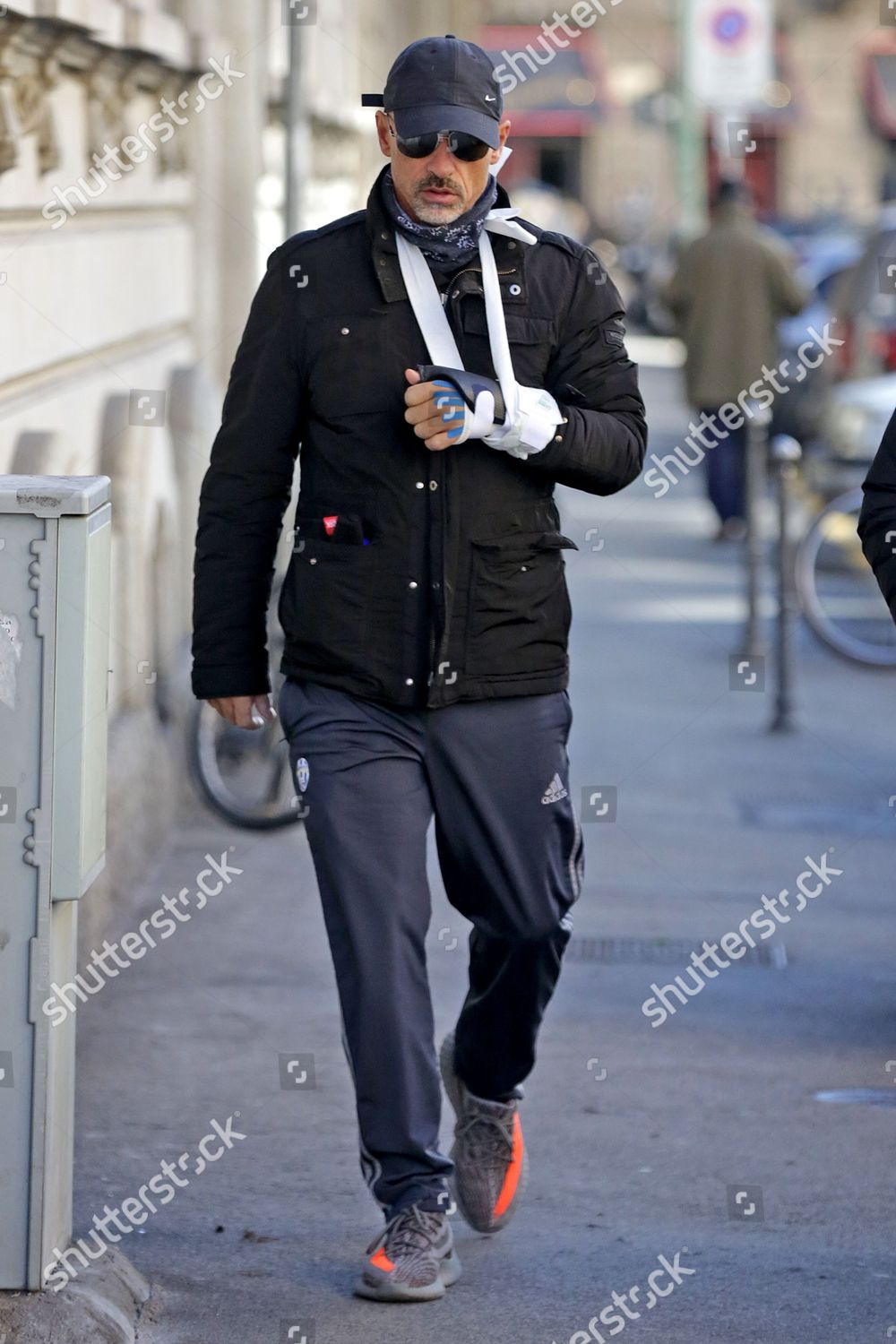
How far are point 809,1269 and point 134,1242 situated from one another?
1.21 m

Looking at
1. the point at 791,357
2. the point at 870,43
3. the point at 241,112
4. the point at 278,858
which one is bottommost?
the point at 278,858

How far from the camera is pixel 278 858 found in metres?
7.54

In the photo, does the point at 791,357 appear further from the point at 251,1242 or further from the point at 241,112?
the point at 251,1242

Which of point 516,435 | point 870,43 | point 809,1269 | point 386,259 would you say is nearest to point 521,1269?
point 809,1269

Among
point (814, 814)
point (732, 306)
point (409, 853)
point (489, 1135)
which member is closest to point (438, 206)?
point (409, 853)

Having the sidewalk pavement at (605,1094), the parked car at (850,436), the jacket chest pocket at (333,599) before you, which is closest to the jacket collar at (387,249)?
the jacket chest pocket at (333,599)

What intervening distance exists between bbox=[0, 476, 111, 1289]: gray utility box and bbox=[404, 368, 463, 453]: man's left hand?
1.70 ft

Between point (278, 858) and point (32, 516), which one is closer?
point (32, 516)

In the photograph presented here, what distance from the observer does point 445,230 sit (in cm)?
396

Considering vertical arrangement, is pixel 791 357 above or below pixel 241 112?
below

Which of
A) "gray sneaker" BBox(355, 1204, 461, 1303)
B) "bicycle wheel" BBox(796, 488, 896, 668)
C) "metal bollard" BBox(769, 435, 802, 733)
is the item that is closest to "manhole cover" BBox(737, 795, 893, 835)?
"metal bollard" BBox(769, 435, 802, 733)

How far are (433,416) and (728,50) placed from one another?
1764 cm

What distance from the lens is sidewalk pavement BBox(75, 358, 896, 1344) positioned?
4.10 m

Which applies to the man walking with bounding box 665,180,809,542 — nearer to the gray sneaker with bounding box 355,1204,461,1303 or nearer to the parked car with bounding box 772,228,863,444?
the parked car with bounding box 772,228,863,444
